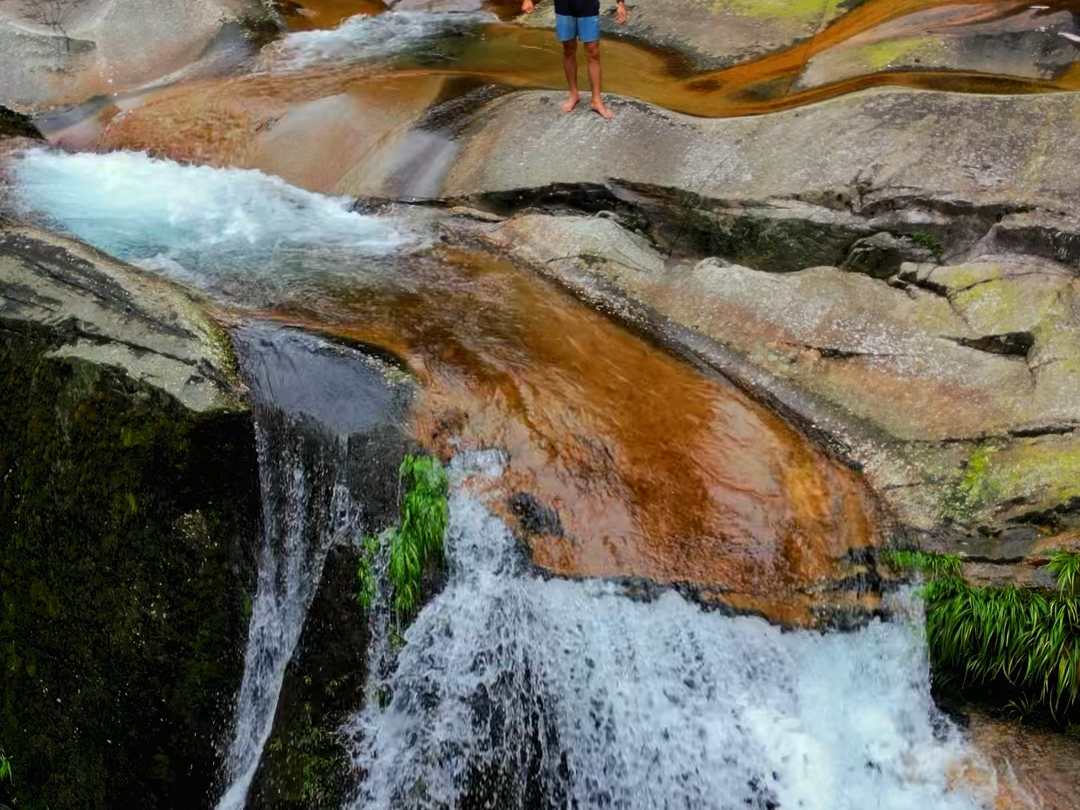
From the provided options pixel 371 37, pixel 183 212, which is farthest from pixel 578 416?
pixel 371 37

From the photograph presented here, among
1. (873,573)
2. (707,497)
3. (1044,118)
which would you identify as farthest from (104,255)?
(1044,118)

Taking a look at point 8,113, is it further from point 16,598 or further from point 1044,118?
point 1044,118

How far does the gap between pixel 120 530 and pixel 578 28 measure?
17.6 ft

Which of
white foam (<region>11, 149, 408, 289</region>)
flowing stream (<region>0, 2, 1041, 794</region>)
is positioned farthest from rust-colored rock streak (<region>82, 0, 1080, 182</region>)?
flowing stream (<region>0, 2, 1041, 794</region>)

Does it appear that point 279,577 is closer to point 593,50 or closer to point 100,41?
point 593,50

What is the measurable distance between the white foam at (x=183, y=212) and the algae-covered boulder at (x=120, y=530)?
1.87 m

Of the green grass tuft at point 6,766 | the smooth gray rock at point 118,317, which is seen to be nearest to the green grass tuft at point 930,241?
the smooth gray rock at point 118,317

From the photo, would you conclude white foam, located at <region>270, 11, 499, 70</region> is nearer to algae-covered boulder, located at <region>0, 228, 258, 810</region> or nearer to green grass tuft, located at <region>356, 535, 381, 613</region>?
algae-covered boulder, located at <region>0, 228, 258, 810</region>

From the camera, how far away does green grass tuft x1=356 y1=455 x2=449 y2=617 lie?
5074mm

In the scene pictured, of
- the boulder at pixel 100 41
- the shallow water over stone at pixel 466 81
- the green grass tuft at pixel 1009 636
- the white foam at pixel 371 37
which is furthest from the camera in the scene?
the white foam at pixel 371 37

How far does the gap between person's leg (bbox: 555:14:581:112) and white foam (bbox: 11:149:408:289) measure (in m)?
1.92

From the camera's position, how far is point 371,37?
11.2 meters

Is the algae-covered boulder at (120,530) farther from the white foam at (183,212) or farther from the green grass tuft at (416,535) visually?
the white foam at (183,212)

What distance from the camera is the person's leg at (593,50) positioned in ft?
25.7
